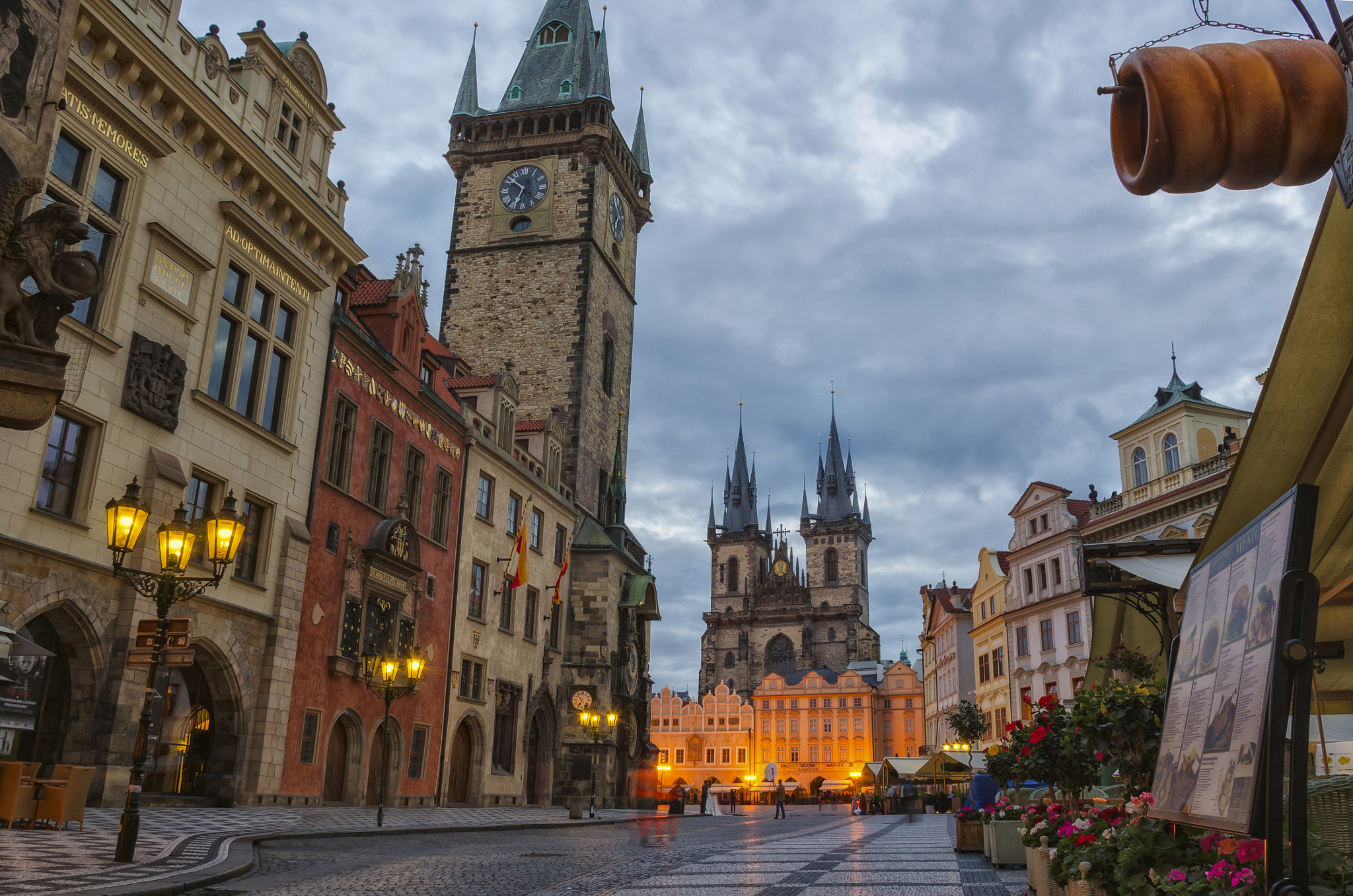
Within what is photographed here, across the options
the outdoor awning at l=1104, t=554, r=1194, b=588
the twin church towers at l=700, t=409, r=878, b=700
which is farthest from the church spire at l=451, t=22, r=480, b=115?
the twin church towers at l=700, t=409, r=878, b=700

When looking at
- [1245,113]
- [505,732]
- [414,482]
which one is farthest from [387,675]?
[1245,113]

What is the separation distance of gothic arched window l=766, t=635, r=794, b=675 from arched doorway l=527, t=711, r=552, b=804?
87644 millimetres

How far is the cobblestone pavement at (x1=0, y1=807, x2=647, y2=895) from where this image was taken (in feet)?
26.0

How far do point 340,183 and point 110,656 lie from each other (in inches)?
477

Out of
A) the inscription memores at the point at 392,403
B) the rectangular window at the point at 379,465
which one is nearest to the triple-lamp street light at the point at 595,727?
the inscription memores at the point at 392,403

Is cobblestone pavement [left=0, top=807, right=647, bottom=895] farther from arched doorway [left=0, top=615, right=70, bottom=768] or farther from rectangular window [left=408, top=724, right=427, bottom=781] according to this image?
rectangular window [left=408, top=724, right=427, bottom=781]

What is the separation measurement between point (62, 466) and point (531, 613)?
19266 millimetres

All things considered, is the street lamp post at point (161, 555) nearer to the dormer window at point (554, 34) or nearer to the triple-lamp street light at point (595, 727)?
the triple-lamp street light at point (595, 727)

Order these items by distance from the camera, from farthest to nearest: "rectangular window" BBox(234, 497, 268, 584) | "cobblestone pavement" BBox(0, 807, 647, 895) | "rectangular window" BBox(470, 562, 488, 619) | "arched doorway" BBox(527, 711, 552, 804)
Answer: "arched doorway" BBox(527, 711, 552, 804), "rectangular window" BBox(470, 562, 488, 619), "rectangular window" BBox(234, 497, 268, 584), "cobblestone pavement" BBox(0, 807, 647, 895)

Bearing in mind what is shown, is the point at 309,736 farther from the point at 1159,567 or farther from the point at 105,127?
the point at 1159,567

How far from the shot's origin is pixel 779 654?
120 metres

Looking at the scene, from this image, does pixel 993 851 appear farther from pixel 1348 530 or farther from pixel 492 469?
pixel 492 469

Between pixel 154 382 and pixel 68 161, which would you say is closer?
pixel 68 161

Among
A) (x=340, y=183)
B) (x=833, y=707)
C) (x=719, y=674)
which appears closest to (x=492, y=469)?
(x=340, y=183)
